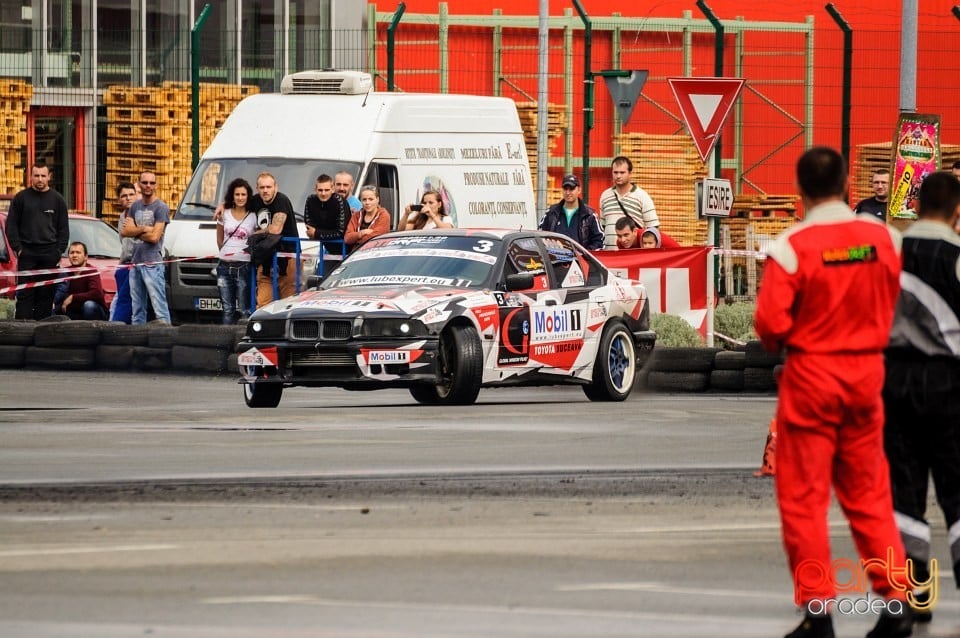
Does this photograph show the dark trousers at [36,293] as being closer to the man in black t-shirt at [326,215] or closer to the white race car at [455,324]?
the man in black t-shirt at [326,215]

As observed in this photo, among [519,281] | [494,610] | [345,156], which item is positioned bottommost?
[494,610]

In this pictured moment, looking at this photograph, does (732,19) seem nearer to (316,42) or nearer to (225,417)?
(316,42)

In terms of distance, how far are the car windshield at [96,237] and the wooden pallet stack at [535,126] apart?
904cm

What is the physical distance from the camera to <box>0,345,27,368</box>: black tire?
21141mm

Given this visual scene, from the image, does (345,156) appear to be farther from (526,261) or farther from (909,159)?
(909,159)

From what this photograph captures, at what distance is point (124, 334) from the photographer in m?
20.8

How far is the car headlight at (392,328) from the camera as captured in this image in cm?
1612

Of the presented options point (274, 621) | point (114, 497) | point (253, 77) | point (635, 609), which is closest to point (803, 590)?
point (635, 609)

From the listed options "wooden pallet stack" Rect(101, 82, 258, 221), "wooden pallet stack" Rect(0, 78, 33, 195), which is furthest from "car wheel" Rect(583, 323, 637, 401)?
"wooden pallet stack" Rect(0, 78, 33, 195)

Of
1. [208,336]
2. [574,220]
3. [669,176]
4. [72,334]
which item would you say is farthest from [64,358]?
[669,176]

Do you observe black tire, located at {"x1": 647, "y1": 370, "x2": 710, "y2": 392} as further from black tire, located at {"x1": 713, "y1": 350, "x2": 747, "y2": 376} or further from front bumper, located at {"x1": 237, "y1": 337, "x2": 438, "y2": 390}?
front bumper, located at {"x1": 237, "y1": 337, "x2": 438, "y2": 390}

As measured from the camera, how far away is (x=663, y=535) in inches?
365

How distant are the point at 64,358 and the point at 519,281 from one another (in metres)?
5.99

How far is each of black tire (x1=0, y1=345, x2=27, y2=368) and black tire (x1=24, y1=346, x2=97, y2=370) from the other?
0.15 metres
